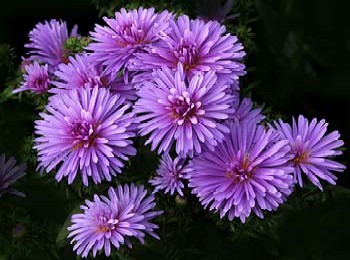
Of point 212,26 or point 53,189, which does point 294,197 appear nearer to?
point 212,26

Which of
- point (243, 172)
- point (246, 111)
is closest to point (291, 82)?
point (246, 111)

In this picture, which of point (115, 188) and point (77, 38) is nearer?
point (115, 188)

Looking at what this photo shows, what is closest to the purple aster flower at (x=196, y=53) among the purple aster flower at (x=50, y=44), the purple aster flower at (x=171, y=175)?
the purple aster flower at (x=171, y=175)

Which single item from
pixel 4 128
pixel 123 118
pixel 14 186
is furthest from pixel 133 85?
pixel 4 128

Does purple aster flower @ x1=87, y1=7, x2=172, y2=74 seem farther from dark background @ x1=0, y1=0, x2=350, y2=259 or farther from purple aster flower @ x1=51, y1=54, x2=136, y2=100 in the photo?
dark background @ x1=0, y1=0, x2=350, y2=259

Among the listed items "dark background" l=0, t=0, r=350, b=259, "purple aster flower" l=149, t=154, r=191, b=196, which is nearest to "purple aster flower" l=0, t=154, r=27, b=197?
"dark background" l=0, t=0, r=350, b=259

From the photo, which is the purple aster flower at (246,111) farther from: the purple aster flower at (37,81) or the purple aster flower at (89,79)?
the purple aster flower at (37,81)

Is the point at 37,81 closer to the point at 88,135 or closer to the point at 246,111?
the point at 88,135

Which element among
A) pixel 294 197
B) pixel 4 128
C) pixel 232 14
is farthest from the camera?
pixel 4 128
